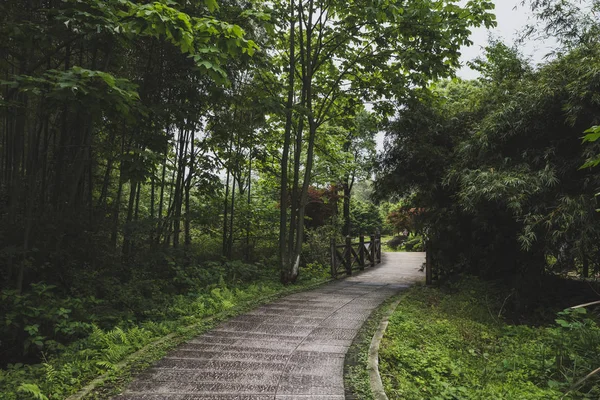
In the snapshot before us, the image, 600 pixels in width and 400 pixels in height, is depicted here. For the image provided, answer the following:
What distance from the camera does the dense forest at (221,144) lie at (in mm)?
4227

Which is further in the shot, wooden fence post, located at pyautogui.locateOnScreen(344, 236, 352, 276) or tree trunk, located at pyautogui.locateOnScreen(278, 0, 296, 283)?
wooden fence post, located at pyautogui.locateOnScreen(344, 236, 352, 276)

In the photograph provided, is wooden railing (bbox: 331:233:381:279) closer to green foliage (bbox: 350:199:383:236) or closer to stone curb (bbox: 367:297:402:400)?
stone curb (bbox: 367:297:402:400)

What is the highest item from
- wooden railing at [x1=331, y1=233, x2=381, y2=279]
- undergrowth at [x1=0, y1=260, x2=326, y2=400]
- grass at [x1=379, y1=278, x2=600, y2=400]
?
wooden railing at [x1=331, y1=233, x2=381, y2=279]

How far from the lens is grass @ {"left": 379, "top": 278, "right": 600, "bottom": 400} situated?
11.8ft

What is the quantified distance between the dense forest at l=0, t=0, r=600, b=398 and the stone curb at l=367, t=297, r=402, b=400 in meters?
2.39

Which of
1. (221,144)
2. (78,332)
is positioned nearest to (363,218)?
(221,144)

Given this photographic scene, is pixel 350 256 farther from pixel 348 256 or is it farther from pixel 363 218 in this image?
pixel 363 218

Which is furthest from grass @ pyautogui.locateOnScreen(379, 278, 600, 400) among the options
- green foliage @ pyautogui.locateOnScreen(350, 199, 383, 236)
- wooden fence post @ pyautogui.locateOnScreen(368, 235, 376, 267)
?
green foliage @ pyautogui.locateOnScreen(350, 199, 383, 236)

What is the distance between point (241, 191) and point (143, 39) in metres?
6.00

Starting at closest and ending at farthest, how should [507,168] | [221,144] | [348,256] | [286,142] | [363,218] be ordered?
[507,168], [286,142], [221,144], [348,256], [363,218]

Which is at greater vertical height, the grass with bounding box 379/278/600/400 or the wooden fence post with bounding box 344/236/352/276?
the wooden fence post with bounding box 344/236/352/276

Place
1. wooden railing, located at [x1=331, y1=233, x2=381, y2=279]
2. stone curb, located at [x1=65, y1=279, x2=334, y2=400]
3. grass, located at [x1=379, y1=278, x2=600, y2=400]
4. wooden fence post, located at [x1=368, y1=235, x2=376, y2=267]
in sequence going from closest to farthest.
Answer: stone curb, located at [x1=65, y1=279, x2=334, y2=400]
grass, located at [x1=379, y1=278, x2=600, y2=400]
wooden railing, located at [x1=331, y1=233, x2=381, y2=279]
wooden fence post, located at [x1=368, y1=235, x2=376, y2=267]

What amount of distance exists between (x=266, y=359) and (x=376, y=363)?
112 cm

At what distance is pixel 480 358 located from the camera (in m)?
4.87
